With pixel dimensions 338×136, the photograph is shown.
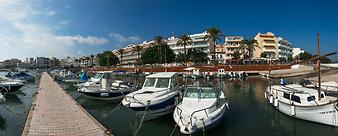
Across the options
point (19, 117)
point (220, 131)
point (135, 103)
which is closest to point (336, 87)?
point (220, 131)

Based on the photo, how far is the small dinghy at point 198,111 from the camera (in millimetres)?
12117

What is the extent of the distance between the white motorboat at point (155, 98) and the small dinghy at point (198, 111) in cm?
170

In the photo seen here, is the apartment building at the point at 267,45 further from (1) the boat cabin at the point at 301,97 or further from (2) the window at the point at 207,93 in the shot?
(2) the window at the point at 207,93

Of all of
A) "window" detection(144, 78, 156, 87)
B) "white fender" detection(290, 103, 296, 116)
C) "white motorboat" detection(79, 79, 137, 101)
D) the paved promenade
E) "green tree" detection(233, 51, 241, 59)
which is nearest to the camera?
the paved promenade

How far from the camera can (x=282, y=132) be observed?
14.6 m

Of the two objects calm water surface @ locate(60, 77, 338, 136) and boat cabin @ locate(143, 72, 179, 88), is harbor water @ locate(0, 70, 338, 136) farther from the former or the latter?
boat cabin @ locate(143, 72, 179, 88)

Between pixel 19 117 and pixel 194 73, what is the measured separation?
48.3m

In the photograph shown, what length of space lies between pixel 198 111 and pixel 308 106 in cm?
846

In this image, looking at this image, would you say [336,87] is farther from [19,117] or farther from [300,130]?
[19,117]

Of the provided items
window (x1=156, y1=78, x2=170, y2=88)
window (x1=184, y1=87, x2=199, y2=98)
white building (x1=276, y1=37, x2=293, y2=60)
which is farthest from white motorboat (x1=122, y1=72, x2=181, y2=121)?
white building (x1=276, y1=37, x2=293, y2=60)

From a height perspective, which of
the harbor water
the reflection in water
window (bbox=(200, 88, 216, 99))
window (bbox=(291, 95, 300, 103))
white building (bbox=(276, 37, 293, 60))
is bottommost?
the reflection in water

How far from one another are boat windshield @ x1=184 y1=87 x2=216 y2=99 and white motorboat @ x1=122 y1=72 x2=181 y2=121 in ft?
5.07

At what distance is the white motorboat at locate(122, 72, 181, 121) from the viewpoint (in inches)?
613

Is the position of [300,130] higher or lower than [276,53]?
lower
